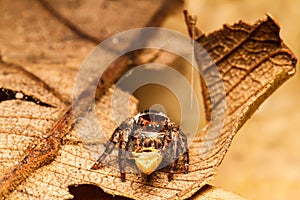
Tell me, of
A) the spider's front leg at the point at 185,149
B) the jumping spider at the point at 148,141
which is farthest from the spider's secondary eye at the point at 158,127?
the spider's front leg at the point at 185,149

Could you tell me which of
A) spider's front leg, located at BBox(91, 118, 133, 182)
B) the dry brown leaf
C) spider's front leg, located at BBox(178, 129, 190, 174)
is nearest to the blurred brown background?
the dry brown leaf

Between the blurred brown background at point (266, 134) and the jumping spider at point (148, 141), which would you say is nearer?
the jumping spider at point (148, 141)

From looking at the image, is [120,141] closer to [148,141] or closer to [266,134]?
[148,141]

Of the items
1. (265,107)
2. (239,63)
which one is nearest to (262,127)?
(265,107)

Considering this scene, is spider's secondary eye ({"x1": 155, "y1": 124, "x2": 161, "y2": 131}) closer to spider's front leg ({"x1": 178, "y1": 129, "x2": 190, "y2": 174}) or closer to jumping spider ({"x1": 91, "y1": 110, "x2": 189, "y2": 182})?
jumping spider ({"x1": 91, "y1": 110, "x2": 189, "y2": 182})

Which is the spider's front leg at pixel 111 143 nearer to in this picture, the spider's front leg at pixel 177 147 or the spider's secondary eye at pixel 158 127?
the spider's secondary eye at pixel 158 127
